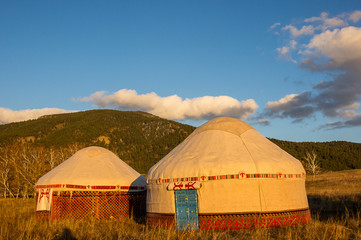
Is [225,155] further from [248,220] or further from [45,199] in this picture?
[45,199]

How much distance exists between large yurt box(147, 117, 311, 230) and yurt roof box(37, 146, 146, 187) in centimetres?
307

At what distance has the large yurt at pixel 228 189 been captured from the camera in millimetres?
8055

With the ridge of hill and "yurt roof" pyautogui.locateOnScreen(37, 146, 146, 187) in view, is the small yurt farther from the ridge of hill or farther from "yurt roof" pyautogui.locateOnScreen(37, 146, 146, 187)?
the ridge of hill

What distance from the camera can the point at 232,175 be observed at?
8148mm

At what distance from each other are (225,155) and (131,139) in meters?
58.4

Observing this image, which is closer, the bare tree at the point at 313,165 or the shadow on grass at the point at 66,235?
the shadow on grass at the point at 66,235

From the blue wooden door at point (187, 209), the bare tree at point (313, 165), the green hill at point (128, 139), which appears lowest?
the blue wooden door at point (187, 209)

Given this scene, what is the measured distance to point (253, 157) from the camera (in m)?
8.64

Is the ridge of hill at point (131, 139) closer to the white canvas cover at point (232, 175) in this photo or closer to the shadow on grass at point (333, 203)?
the shadow on grass at point (333, 203)

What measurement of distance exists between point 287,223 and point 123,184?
Answer: 6233mm

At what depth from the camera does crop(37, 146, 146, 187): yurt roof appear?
38.3 feet

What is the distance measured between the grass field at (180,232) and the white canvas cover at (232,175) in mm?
675

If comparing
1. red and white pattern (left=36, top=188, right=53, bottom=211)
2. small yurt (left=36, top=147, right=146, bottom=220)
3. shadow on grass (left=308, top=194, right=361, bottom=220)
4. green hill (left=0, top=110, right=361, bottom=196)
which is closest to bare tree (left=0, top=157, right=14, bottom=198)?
green hill (left=0, top=110, right=361, bottom=196)

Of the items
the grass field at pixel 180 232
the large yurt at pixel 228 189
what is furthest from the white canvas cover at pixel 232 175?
the grass field at pixel 180 232
